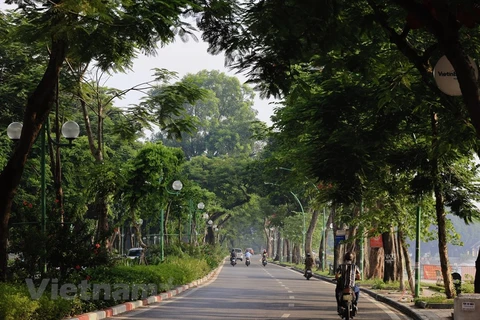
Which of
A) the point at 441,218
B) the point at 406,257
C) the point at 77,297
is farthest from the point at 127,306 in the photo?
the point at 406,257

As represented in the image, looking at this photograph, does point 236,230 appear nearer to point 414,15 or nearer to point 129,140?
point 129,140

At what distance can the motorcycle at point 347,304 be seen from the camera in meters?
18.4

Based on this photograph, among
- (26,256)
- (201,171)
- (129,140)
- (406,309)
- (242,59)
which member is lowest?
(406,309)

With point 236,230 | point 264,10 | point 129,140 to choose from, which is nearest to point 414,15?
point 264,10

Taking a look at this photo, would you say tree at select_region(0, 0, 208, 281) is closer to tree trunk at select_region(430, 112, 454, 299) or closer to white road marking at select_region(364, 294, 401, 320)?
tree trunk at select_region(430, 112, 454, 299)

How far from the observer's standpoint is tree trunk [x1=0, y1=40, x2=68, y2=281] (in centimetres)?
1788

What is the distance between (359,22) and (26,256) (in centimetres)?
1076

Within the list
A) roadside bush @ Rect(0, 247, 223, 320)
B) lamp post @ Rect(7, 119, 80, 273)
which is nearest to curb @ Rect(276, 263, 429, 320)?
roadside bush @ Rect(0, 247, 223, 320)

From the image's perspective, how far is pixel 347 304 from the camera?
18422mm

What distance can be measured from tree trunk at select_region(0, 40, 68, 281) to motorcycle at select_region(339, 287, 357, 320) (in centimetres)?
733

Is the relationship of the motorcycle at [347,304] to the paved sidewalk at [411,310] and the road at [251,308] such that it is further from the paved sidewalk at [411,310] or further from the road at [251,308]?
the paved sidewalk at [411,310]

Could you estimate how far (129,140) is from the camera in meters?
29.9

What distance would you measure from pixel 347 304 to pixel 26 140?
7.88m

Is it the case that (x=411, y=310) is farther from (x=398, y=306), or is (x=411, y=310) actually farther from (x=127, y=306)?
(x=127, y=306)
